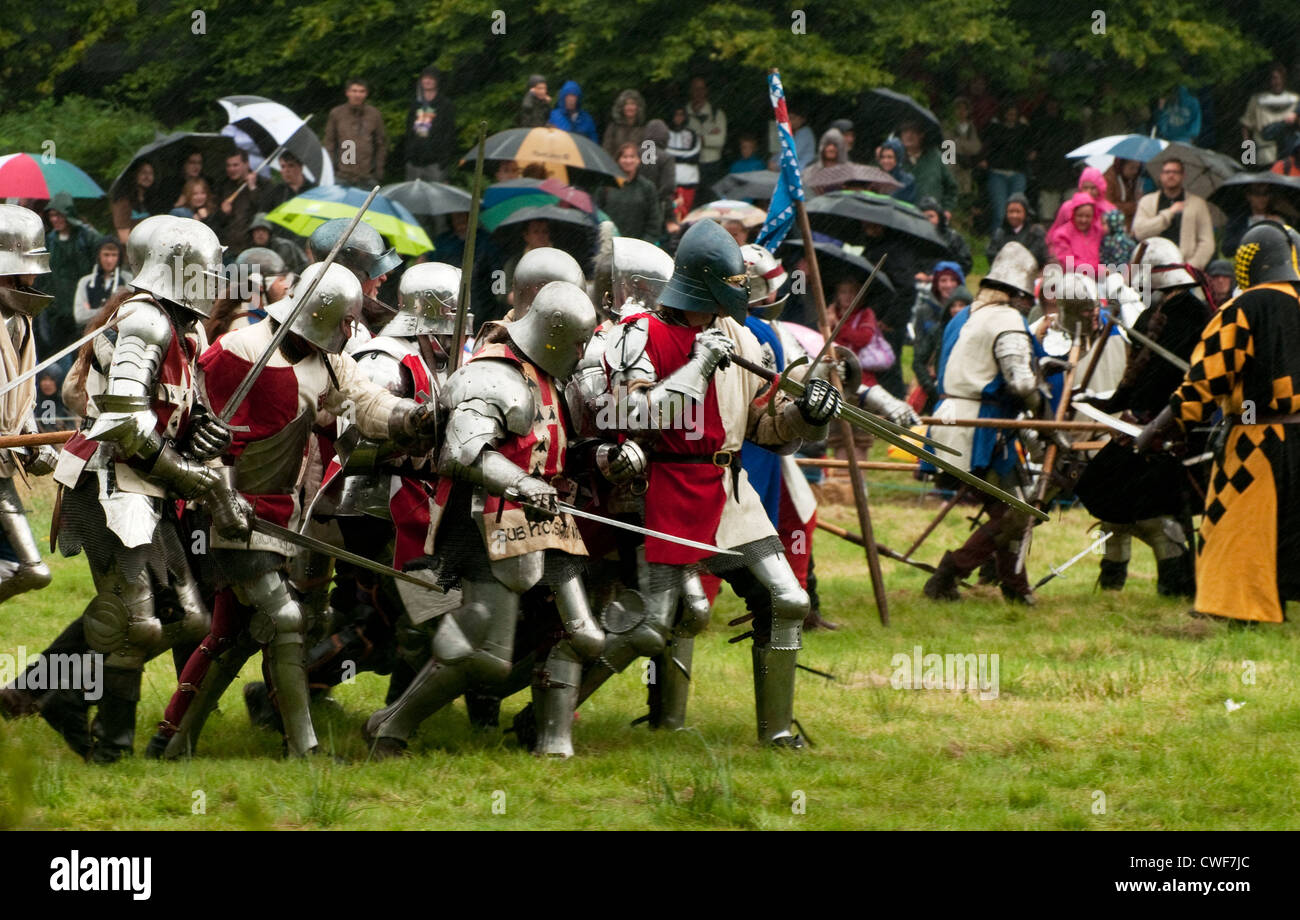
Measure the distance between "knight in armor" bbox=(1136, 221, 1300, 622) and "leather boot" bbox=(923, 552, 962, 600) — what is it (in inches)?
59.6

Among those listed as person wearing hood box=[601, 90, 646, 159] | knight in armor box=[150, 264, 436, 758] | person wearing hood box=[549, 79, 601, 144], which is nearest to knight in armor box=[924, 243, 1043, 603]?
knight in armor box=[150, 264, 436, 758]

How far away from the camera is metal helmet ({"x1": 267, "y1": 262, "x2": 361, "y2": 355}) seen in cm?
654

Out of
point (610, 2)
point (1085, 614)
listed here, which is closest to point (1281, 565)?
point (1085, 614)

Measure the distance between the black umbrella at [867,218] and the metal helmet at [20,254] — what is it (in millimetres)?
7026

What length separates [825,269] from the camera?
1300 centimetres

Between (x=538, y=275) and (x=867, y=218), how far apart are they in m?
6.93

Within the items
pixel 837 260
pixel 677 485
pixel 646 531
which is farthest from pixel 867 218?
pixel 646 531

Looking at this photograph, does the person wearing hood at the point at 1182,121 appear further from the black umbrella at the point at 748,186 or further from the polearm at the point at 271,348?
the polearm at the point at 271,348

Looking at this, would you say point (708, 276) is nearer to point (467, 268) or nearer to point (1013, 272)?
point (467, 268)

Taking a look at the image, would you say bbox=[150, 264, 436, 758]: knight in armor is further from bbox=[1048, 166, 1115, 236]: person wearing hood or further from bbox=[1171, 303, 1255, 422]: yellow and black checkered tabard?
bbox=[1048, 166, 1115, 236]: person wearing hood

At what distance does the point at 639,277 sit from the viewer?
7320mm

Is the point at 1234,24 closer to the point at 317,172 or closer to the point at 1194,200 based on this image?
the point at 1194,200

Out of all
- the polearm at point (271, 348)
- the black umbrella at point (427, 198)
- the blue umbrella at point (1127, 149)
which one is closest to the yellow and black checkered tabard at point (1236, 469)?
the polearm at point (271, 348)

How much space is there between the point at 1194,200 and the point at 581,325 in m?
9.61
